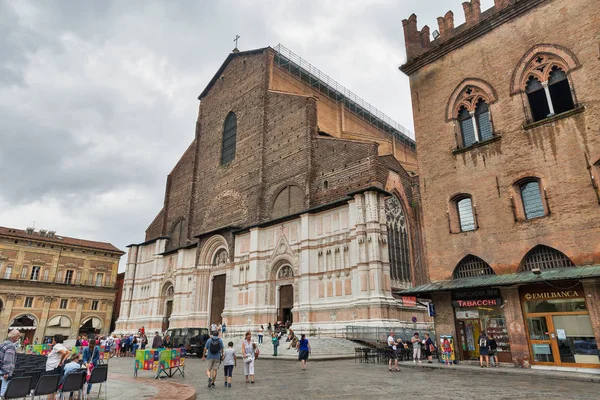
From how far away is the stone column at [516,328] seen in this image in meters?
12.8

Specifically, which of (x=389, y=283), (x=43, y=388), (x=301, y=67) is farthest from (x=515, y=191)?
Answer: (x=301, y=67)

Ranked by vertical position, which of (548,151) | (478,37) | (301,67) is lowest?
(548,151)

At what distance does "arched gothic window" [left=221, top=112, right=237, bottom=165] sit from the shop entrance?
26517 mm

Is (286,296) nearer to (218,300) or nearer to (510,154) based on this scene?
(218,300)

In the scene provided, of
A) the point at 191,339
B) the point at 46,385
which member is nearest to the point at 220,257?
the point at 191,339

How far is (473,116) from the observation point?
16.1 m

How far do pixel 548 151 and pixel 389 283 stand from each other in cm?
1094

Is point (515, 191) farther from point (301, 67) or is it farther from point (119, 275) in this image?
point (119, 275)

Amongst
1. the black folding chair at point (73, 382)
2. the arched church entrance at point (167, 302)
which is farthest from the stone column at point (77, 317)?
the black folding chair at point (73, 382)

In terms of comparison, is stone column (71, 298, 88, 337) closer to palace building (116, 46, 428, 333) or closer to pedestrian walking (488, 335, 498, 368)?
palace building (116, 46, 428, 333)

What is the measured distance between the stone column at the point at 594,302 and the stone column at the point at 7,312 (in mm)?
49569

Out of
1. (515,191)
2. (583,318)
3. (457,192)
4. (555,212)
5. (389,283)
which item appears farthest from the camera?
(389,283)

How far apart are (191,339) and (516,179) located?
17560 mm

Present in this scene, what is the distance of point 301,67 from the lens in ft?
120
